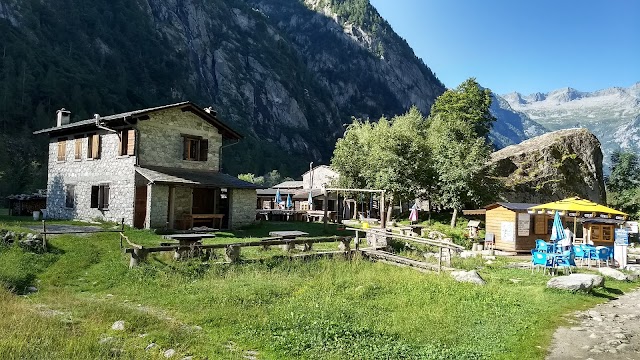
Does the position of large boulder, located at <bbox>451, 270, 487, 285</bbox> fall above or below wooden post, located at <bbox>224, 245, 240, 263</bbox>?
below

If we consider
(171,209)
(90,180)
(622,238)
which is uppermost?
(90,180)

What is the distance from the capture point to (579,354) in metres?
8.35

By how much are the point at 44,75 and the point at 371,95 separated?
13142 centimetres

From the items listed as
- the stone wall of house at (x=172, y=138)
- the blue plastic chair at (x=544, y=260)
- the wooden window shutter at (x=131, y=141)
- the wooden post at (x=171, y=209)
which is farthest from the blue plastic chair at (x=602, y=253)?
the wooden window shutter at (x=131, y=141)

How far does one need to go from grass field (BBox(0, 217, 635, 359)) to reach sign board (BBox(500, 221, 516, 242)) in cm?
935

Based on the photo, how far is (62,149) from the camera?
2978 cm

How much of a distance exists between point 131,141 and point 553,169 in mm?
38696

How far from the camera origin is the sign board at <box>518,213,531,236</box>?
2583 cm

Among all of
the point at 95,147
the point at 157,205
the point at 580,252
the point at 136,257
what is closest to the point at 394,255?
the point at 580,252

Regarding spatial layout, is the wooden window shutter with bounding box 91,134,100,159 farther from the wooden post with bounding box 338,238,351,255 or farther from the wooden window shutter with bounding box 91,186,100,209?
the wooden post with bounding box 338,238,351,255

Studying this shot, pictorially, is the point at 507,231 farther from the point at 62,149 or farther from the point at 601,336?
the point at 62,149

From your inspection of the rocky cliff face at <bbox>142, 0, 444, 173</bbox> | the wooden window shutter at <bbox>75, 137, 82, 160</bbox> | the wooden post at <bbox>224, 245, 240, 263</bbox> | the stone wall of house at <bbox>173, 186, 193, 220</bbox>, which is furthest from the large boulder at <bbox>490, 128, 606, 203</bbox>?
the rocky cliff face at <bbox>142, 0, 444, 173</bbox>

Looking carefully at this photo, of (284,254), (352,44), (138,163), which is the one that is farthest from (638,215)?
(352,44)

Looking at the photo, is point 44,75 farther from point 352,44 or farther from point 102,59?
point 352,44
